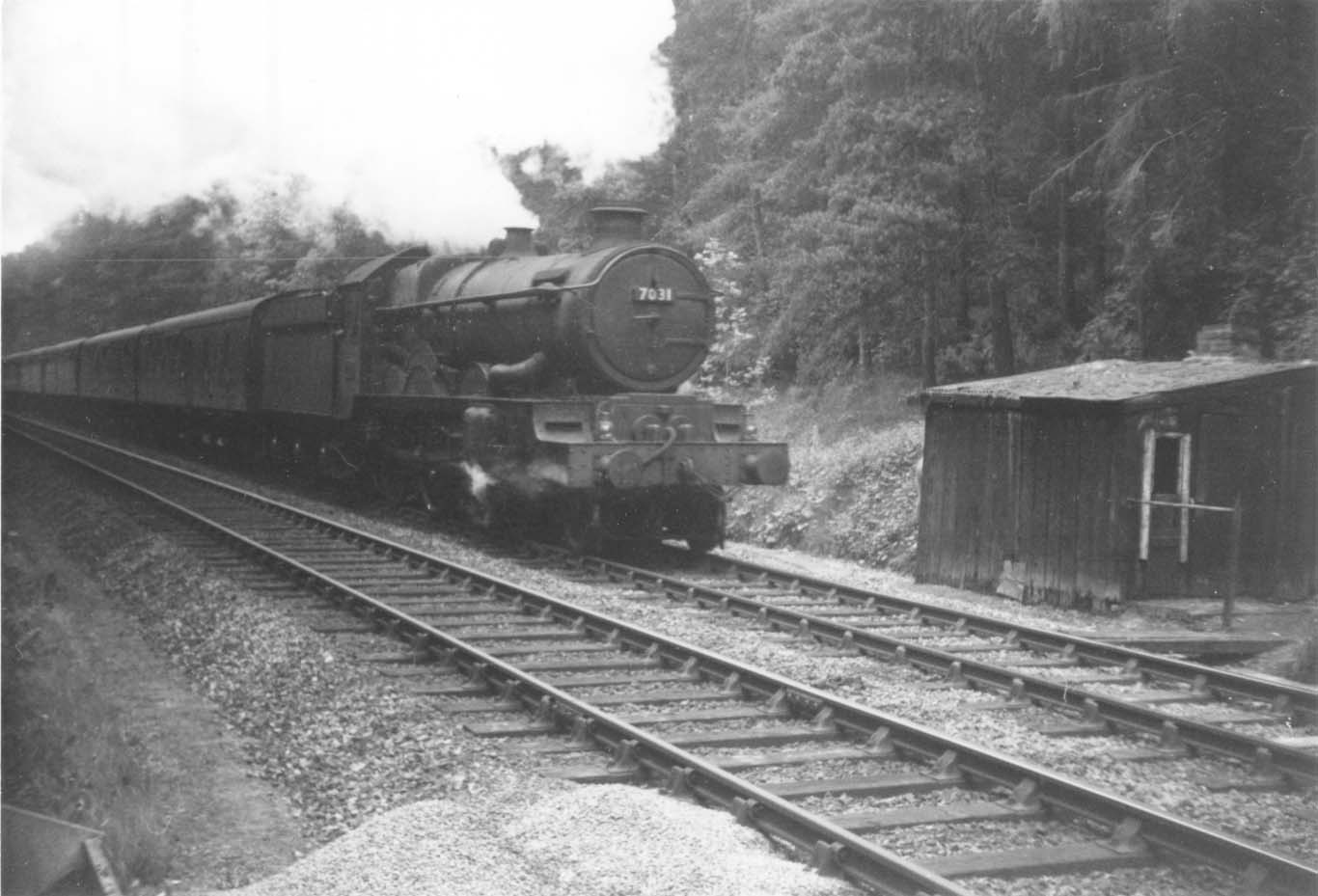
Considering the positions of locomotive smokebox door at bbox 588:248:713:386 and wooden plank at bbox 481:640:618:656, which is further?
locomotive smokebox door at bbox 588:248:713:386

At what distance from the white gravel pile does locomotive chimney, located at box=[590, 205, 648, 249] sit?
8.44 metres

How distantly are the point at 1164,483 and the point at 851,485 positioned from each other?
521 centimetres

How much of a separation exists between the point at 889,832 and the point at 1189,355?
28.1ft

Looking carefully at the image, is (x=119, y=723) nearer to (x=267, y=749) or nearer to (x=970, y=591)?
(x=267, y=749)

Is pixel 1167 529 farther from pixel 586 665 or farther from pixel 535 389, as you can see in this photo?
pixel 535 389

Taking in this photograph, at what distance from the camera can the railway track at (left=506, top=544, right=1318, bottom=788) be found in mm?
6184

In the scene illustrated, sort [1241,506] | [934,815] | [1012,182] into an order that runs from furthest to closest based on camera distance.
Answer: [1012,182], [1241,506], [934,815]

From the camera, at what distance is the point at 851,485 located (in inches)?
614

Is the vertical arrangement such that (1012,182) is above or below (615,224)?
above

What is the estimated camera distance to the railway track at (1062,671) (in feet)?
20.3

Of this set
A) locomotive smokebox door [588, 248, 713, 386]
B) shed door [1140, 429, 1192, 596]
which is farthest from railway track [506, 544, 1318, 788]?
locomotive smokebox door [588, 248, 713, 386]

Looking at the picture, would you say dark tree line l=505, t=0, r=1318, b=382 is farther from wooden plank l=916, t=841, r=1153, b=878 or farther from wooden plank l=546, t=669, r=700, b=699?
wooden plank l=916, t=841, r=1153, b=878

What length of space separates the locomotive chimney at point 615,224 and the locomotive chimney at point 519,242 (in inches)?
66.0

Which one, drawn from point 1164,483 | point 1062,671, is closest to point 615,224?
point 1164,483
